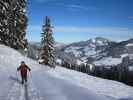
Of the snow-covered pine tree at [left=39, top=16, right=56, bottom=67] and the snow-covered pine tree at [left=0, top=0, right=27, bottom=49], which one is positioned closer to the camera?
the snow-covered pine tree at [left=0, top=0, right=27, bottom=49]

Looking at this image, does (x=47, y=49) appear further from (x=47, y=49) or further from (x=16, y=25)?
(x=16, y=25)

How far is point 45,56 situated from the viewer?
5947cm

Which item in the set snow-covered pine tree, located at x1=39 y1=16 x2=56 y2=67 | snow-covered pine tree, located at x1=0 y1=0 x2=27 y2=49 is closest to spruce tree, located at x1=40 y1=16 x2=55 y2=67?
snow-covered pine tree, located at x1=39 y1=16 x2=56 y2=67

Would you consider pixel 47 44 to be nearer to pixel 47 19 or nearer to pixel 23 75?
pixel 47 19

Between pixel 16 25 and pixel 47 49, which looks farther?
pixel 47 49

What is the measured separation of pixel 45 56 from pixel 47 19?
9598mm

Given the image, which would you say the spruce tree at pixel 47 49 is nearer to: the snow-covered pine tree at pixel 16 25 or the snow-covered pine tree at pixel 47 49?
the snow-covered pine tree at pixel 47 49

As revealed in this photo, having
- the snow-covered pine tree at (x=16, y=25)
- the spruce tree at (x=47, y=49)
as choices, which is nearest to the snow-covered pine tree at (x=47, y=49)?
the spruce tree at (x=47, y=49)

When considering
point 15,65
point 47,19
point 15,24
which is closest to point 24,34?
point 15,24

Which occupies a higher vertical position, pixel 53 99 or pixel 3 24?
pixel 3 24

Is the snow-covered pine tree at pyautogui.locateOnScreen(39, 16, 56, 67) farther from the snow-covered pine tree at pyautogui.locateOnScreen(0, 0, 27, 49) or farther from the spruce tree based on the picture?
the snow-covered pine tree at pyautogui.locateOnScreen(0, 0, 27, 49)

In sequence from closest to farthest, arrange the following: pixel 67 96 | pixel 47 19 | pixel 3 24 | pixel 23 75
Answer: pixel 67 96
pixel 23 75
pixel 3 24
pixel 47 19

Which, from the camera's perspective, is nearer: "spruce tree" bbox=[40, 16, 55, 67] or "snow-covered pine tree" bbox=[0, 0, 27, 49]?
"snow-covered pine tree" bbox=[0, 0, 27, 49]

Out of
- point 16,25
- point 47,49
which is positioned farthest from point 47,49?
point 16,25
